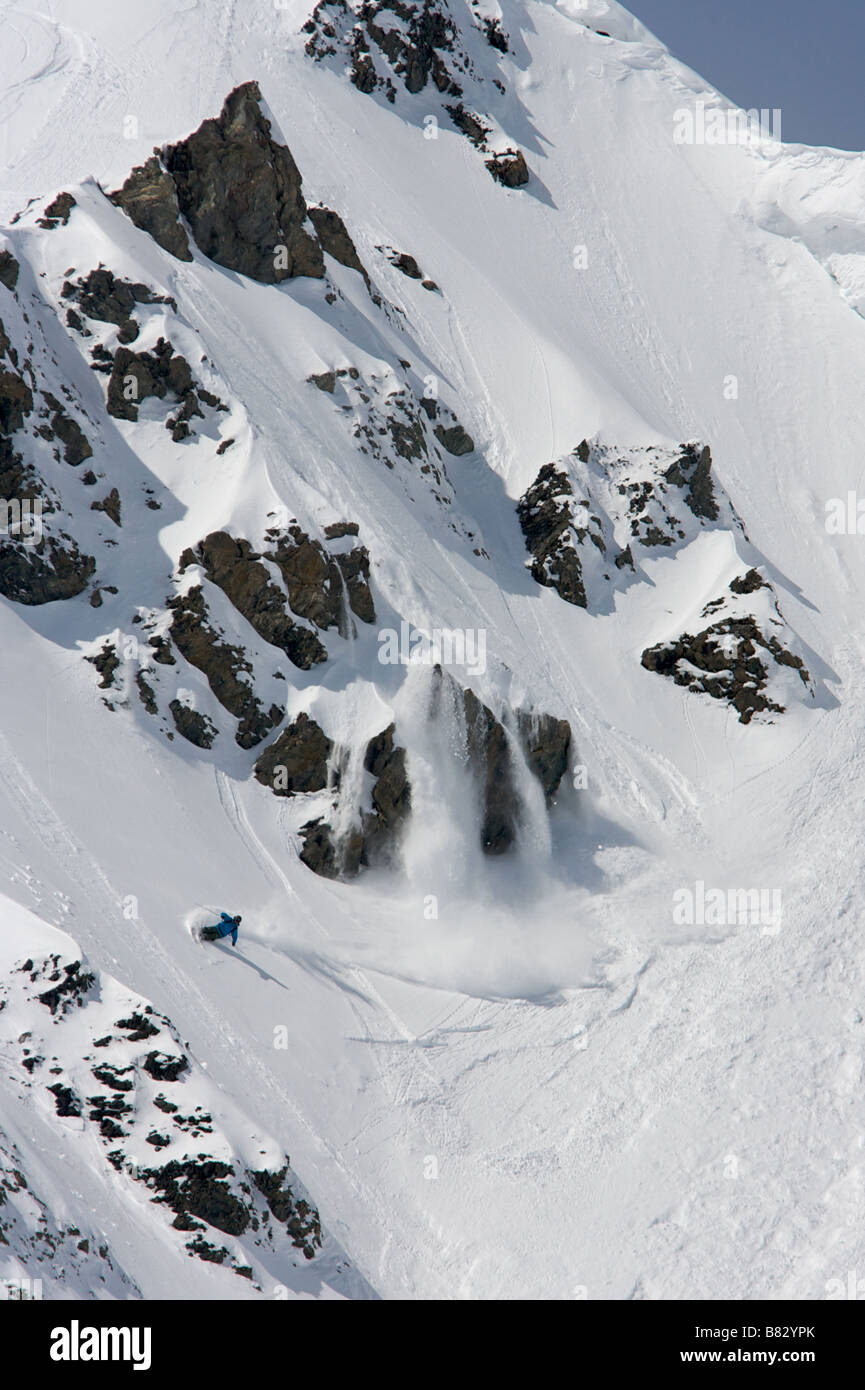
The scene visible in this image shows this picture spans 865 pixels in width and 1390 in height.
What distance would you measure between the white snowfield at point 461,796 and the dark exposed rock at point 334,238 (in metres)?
0.84

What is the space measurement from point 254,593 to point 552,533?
1193 centimetres

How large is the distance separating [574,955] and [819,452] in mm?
26989

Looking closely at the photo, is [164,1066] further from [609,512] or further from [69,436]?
[609,512]

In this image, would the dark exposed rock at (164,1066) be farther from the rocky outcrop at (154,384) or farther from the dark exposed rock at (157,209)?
the dark exposed rock at (157,209)

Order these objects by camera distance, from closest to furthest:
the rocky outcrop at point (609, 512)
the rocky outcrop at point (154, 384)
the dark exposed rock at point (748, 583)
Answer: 1. the rocky outcrop at point (154, 384)
2. the dark exposed rock at point (748, 583)
3. the rocky outcrop at point (609, 512)


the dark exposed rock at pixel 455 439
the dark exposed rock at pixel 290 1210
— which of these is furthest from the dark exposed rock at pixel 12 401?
the dark exposed rock at pixel 290 1210

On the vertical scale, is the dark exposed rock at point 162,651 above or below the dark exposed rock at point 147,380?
below

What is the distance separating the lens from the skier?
25703 mm

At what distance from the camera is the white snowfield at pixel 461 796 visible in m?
23.5

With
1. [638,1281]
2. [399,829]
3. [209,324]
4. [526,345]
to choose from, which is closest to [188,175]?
[209,324]

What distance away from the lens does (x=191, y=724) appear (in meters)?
29.5

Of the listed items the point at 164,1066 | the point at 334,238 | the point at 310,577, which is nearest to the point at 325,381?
the point at 334,238

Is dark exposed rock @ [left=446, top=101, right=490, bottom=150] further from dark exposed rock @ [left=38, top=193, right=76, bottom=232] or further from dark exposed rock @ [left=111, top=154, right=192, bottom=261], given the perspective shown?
dark exposed rock @ [left=38, top=193, right=76, bottom=232]

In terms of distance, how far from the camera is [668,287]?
170 ft
